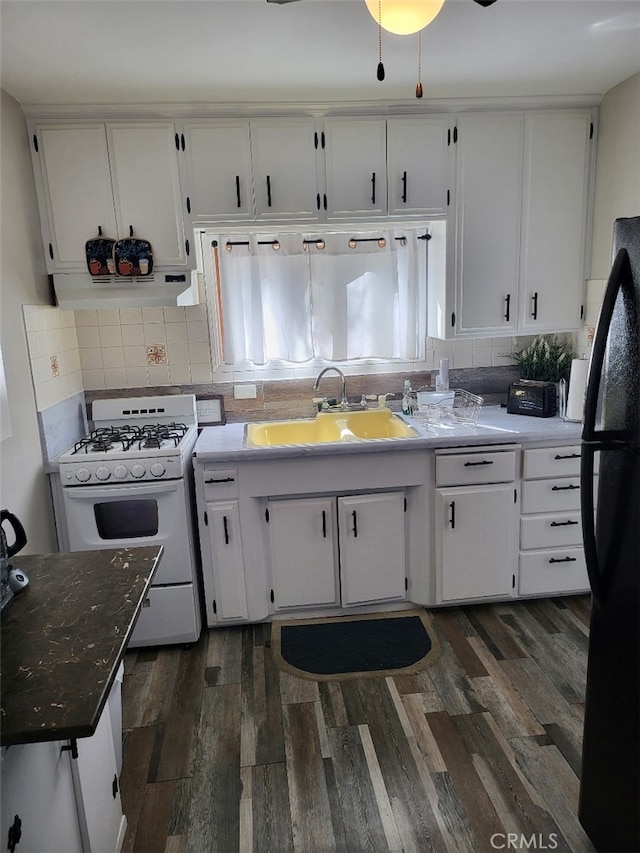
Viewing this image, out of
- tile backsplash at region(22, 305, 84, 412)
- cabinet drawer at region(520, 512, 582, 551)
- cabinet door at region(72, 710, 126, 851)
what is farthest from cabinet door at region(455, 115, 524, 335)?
cabinet door at region(72, 710, 126, 851)

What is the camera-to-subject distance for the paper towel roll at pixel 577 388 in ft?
9.14

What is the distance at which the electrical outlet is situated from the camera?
3.14 metres

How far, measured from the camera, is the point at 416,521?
2.76 meters

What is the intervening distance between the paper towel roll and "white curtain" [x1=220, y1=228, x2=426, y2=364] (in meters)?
0.86

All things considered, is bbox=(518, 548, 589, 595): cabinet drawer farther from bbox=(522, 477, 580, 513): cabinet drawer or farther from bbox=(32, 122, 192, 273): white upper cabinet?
bbox=(32, 122, 192, 273): white upper cabinet

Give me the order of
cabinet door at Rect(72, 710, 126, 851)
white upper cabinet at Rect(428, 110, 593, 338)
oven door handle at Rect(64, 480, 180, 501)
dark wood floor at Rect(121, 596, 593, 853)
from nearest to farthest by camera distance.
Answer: cabinet door at Rect(72, 710, 126, 851) < dark wood floor at Rect(121, 596, 593, 853) < oven door handle at Rect(64, 480, 180, 501) < white upper cabinet at Rect(428, 110, 593, 338)

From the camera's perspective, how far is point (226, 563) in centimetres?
266

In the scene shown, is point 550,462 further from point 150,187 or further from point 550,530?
point 150,187

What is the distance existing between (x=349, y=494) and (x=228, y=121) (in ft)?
6.18

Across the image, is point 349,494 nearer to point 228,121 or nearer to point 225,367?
point 225,367

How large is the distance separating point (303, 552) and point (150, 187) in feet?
6.30

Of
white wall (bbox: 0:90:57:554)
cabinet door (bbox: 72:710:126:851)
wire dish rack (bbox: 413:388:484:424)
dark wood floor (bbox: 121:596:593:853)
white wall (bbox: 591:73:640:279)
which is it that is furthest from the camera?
wire dish rack (bbox: 413:388:484:424)

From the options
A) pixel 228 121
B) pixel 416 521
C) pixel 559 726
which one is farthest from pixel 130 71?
pixel 559 726

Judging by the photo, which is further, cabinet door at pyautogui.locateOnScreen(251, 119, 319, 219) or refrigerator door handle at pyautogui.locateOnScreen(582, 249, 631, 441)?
cabinet door at pyautogui.locateOnScreen(251, 119, 319, 219)
